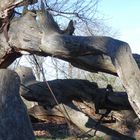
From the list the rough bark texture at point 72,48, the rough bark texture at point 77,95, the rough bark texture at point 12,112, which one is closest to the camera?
the rough bark texture at point 12,112

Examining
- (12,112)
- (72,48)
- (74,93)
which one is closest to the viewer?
(12,112)

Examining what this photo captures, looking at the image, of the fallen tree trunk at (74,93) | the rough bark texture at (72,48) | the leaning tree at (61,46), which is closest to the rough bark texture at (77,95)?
the fallen tree trunk at (74,93)

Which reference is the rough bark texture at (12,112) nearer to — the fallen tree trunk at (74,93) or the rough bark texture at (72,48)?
the rough bark texture at (72,48)

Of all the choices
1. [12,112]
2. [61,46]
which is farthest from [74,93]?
[12,112]

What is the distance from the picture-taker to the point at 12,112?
15.4ft

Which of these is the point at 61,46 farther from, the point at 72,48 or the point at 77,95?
the point at 77,95

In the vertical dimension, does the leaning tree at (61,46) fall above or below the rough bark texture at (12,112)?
above

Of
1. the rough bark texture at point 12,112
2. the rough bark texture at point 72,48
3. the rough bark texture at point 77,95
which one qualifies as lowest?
the rough bark texture at point 77,95

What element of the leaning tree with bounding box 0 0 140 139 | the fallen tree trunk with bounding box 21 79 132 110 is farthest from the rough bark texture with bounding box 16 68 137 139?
the leaning tree with bounding box 0 0 140 139

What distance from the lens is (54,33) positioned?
553cm

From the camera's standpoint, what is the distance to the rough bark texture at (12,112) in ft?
15.1

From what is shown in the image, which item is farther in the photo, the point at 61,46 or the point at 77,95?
the point at 77,95

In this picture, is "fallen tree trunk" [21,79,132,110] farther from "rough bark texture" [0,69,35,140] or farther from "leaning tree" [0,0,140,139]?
"rough bark texture" [0,69,35,140]

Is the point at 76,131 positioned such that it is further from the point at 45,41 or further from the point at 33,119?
the point at 45,41
